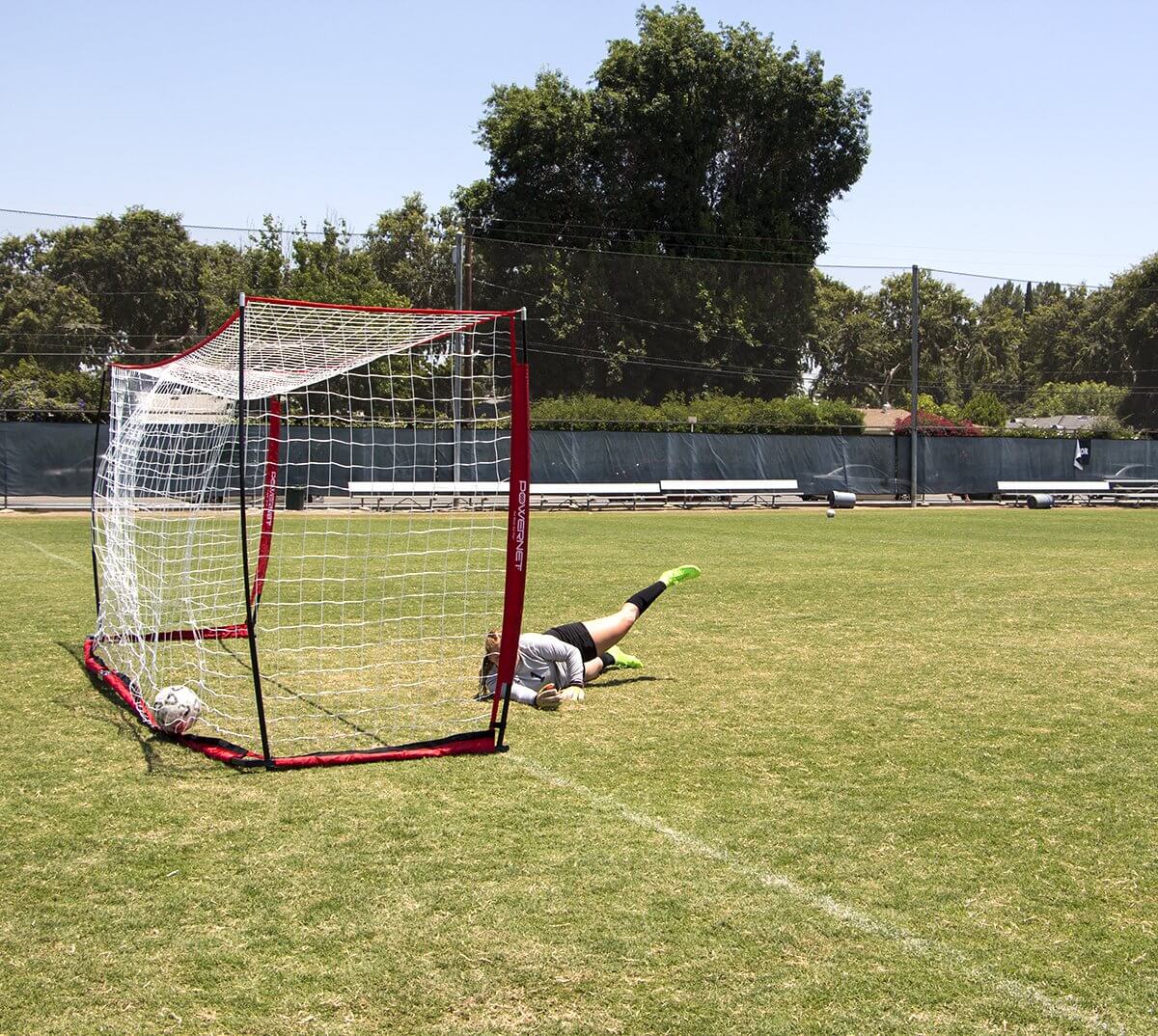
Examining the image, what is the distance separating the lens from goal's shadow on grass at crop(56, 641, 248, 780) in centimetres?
608

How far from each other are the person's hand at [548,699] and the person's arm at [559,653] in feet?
0.86

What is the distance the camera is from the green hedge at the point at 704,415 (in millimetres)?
34500

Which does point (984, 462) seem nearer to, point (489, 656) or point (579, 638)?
point (579, 638)

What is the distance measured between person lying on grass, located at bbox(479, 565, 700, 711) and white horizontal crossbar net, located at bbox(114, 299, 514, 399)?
6.87 ft

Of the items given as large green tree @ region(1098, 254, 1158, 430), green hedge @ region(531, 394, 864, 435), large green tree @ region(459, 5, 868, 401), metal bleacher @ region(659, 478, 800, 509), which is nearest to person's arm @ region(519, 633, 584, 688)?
metal bleacher @ region(659, 478, 800, 509)

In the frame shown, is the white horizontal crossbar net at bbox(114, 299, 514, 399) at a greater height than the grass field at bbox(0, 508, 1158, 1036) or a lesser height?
greater

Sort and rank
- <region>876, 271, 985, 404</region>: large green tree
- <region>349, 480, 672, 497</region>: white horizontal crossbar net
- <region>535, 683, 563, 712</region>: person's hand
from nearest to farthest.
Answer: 1. <region>535, 683, 563, 712</region>: person's hand
2. <region>349, 480, 672, 497</region>: white horizontal crossbar net
3. <region>876, 271, 985, 404</region>: large green tree

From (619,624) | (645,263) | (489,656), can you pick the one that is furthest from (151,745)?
(645,263)

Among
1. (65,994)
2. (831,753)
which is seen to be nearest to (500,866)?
(65,994)

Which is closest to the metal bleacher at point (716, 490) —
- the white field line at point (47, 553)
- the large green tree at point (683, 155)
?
the large green tree at point (683, 155)

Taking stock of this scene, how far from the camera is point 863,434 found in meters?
38.0

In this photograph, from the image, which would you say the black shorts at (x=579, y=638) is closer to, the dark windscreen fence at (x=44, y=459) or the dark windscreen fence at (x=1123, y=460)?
the dark windscreen fence at (x=44, y=459)

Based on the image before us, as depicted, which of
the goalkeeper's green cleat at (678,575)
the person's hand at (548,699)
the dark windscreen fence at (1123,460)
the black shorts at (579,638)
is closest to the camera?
the person's hand at (548,699)

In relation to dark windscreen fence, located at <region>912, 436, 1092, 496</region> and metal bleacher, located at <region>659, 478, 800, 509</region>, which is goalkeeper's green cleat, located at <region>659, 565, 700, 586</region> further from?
dark windscreen fence, located at <region>912, 436, 1092, 496</region>
